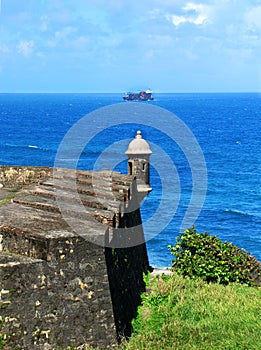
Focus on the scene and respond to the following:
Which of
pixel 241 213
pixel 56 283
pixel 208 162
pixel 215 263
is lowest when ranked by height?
pixel 241 213

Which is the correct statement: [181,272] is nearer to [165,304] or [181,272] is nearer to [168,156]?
[165,304]

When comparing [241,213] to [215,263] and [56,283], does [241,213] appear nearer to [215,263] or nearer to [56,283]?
[215,263]

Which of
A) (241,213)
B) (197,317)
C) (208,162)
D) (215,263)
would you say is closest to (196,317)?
(197,317)

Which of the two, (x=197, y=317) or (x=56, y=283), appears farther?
(x=197, y=317)

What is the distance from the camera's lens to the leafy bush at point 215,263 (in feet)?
51.7

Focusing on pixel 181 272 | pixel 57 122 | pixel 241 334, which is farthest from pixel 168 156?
pixel 241 334

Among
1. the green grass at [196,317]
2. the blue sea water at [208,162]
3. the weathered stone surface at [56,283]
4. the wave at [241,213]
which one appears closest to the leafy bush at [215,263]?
the green grass at [196,317]

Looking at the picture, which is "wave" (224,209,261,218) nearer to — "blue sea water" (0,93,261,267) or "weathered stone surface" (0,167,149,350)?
"blue sea water" (0,93,261,267)

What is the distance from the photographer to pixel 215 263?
51.8 feet

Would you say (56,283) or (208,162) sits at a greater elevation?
(56,283)

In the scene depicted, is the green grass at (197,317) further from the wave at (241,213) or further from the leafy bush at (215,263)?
the wave at (241,213)

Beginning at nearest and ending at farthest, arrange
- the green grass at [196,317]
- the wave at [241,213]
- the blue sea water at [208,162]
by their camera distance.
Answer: the green grass at [196,317] → the blue sea water at [208,162] → the wave at [241,213]

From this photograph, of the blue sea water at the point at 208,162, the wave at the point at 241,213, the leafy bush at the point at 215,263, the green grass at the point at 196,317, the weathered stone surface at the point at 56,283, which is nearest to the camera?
the weathered stone surface at the point at 56,283

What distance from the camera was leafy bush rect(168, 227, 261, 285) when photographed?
15.8m
